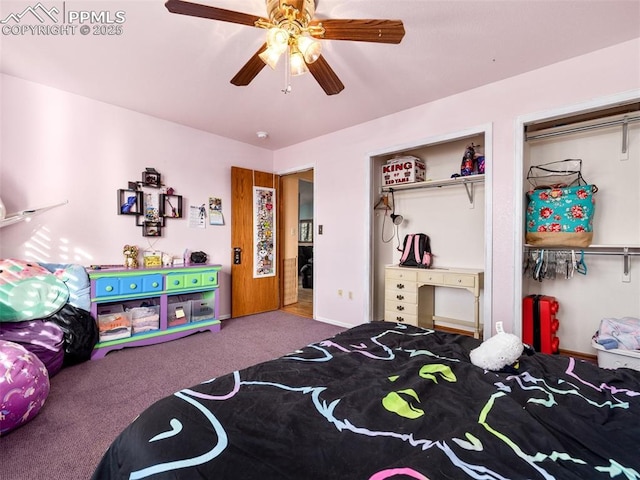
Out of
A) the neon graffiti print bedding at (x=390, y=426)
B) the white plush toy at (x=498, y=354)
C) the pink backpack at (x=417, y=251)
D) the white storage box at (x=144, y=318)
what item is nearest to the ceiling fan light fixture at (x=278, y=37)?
the neon graffiti print bedding at (x=390, y=426)

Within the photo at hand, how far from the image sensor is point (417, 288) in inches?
130

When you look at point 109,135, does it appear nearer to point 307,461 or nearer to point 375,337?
point 375,337

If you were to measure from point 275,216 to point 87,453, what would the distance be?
11.4 ft

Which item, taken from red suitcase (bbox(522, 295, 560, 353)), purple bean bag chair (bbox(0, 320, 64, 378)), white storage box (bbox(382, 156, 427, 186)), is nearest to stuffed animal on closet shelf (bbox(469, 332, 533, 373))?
red suitcase (bbox(522, 295, 560, 353))

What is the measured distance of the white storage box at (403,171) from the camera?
141 inches

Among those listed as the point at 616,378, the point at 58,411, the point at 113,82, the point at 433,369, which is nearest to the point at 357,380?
the point at 433,369

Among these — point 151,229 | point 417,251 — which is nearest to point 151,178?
point 151,229

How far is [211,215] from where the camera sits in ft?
13.5

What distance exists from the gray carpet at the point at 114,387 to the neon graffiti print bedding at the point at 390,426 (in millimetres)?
1018

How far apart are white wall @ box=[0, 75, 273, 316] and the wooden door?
385mm

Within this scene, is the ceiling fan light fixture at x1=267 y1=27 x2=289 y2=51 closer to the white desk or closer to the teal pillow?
the white desk

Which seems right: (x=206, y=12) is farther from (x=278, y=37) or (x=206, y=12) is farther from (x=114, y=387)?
(x=114, y=387)

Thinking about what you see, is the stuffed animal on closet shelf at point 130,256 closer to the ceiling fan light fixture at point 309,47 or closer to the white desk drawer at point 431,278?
the ceiling fan light fixture at point 309,47

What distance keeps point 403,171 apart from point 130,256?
10.6 ft
